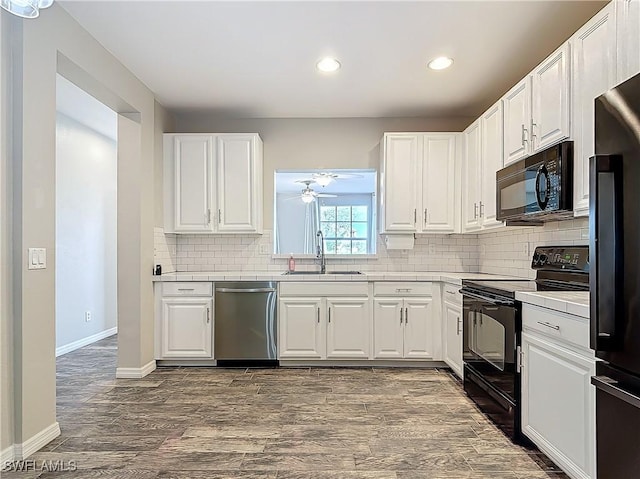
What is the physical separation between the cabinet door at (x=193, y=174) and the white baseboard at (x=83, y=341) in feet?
6.27

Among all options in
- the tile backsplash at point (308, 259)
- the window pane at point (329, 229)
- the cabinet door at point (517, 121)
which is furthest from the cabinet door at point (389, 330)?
the window pane at point (329, 229)

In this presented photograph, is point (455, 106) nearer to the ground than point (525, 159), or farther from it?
farther from it

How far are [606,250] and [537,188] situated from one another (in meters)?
1.28

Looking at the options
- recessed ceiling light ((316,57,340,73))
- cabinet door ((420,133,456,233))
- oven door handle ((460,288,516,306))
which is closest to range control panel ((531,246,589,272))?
Answer: oven door handle ((460,288,516,306))

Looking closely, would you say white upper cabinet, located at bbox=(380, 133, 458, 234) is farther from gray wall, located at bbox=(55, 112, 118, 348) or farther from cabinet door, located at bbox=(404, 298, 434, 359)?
gray wall, located at bbox=(55, 112, 118, 348)

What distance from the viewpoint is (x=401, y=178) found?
436 centimetres

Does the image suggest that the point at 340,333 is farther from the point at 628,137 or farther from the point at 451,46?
the point at 628,137

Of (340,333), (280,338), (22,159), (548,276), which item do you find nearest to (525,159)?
(548,276)

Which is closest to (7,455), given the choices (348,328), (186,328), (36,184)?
(36,184)

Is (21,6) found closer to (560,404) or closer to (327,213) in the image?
(560,404)

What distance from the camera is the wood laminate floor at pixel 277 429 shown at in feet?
7.32

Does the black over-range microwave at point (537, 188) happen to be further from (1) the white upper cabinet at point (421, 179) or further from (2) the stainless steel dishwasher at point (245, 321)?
(2) the stainless steel dishwasher at point (245, 321)

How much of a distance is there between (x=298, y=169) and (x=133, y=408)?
2720 millimetres

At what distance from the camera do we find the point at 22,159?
2.31 m
